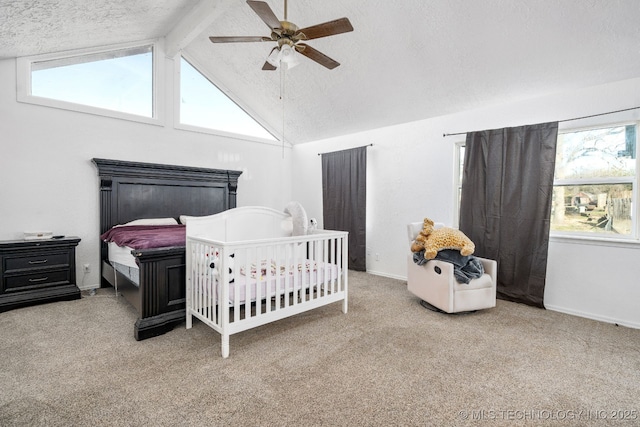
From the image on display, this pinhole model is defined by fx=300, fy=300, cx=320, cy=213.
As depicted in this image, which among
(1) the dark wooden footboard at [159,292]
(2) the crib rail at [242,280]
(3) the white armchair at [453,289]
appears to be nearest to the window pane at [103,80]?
(1) the dark wooden footboard at [159,292]

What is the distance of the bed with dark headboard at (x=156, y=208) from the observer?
231cm

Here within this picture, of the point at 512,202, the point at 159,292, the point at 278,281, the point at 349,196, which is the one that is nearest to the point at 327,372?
the point at 278,281

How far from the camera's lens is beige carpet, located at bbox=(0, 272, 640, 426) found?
4.92 feet

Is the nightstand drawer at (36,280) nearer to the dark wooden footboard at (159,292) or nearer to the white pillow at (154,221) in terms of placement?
the white pillow at (154,221)

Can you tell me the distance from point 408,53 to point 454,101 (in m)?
0.84

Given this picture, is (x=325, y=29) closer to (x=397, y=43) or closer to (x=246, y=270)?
(x=397, y=43)

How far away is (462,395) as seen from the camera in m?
1.66

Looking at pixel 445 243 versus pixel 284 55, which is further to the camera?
pixel 445 243

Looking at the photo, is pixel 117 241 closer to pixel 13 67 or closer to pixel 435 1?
pixel 13 67

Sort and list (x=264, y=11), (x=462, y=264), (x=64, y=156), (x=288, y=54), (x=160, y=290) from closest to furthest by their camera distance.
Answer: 1. (x=264, y=11)
2. (x=288, y=54)
3. (x=160, y=290)
4. (x=462, y=264)
5. (x=64, y=156)

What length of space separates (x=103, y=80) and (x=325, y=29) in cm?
336

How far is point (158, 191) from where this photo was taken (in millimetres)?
4117

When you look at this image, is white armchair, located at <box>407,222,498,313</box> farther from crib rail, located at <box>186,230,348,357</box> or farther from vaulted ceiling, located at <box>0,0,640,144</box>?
vaulted ceiling, located at <box>0,0,640,144</box>

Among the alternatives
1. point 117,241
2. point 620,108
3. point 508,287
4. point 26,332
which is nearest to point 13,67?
point 117,241
